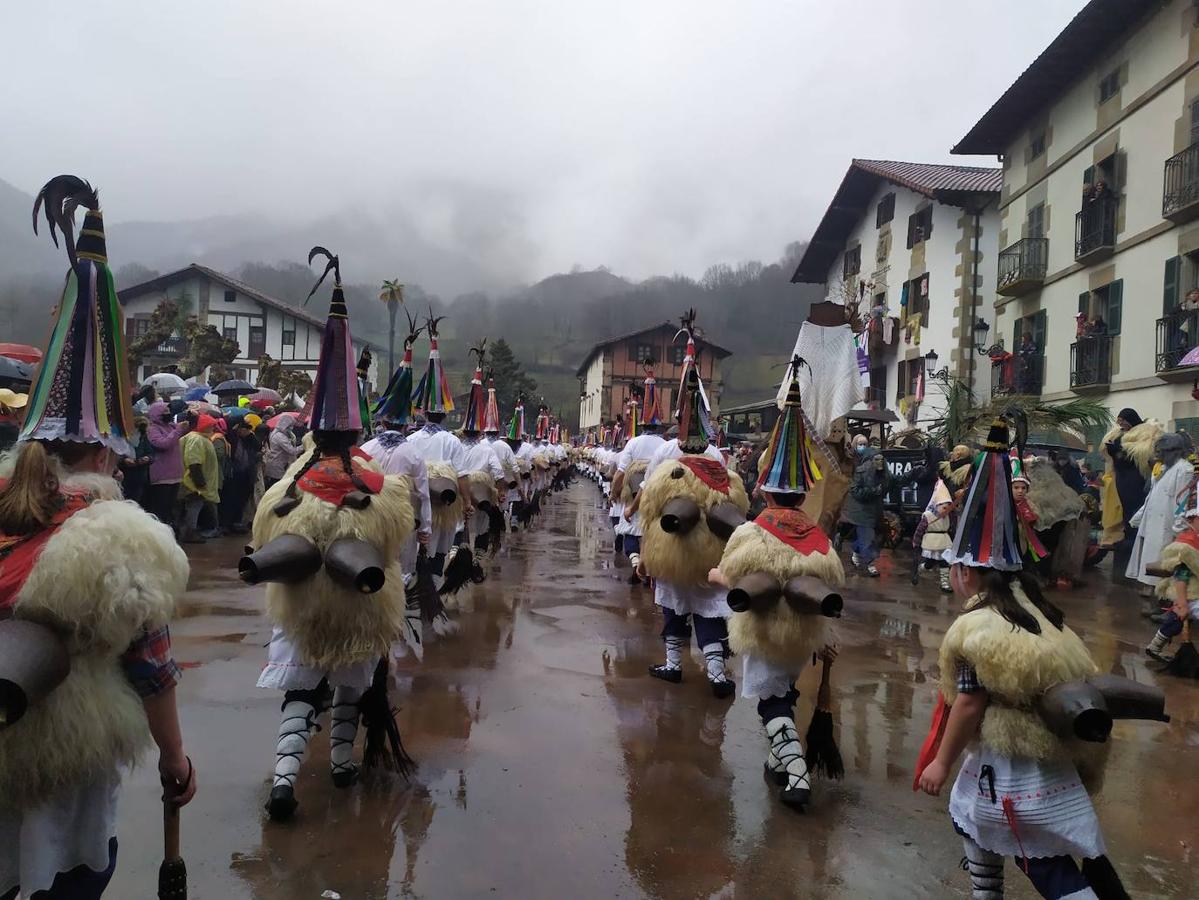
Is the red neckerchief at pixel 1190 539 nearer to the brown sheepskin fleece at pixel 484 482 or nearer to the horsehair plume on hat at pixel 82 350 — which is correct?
the brown sheepskin fleece at pixel 484 482

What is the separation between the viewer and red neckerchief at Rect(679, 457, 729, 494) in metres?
6.14

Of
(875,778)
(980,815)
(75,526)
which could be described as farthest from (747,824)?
(75,526)

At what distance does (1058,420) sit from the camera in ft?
43.9

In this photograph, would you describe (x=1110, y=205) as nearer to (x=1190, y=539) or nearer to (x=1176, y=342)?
(x=1176, y=342)

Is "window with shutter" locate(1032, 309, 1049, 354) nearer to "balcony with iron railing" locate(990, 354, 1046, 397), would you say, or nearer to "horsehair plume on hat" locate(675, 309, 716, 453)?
"balcony with iron railing" locate(990, 354, 1046, 397)

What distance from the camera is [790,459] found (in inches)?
182

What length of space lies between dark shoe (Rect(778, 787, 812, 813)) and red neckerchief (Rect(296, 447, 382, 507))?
8.52 feet

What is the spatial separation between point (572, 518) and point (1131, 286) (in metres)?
13.1

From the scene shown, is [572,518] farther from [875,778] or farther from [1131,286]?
[875,778]

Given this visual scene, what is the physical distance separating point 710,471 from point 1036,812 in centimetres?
370

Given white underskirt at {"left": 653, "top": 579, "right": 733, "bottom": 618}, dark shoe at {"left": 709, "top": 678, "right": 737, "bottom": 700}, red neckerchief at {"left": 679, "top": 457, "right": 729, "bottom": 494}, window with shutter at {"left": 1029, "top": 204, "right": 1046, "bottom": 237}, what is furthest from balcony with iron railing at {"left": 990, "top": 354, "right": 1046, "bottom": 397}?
dark shoe at {"left": 709, "top": 678, "right": 737, "bottom": 700}

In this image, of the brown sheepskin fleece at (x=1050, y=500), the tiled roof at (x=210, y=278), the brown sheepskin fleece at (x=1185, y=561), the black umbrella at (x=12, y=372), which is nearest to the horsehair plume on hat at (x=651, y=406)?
the brown sheepskin fleece at (x=1050, y=500)

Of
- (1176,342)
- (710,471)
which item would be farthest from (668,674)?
(1176,342)

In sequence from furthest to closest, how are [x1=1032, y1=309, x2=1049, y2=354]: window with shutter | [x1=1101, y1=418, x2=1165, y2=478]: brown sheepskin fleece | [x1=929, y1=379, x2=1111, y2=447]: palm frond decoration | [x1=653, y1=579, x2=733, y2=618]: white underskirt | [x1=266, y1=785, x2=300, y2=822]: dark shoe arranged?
[x1=1032, y1=309, x2=1049, y2=354]: window with shutter → [x1=929, y1=379, x2=1111, y2=447]: palm frond decoration → [x1=1101, y1=418, x2=1165, y2=478]: brown sheepskin fleece → [x1=653, y1=579, x2=733, y2=618]: white underskirt → [x1=266, y1=785, x2=300, y2=822]: dark shoe
